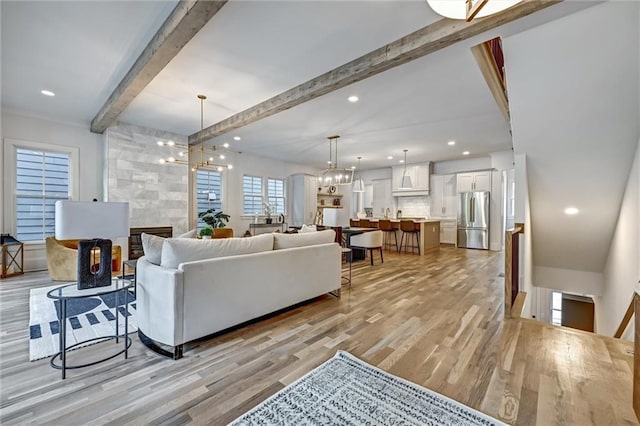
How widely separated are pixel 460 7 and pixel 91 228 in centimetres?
288

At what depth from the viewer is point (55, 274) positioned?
4.30 m

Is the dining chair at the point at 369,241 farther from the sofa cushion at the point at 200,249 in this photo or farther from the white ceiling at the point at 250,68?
the sofa cushion at the point at 200,249

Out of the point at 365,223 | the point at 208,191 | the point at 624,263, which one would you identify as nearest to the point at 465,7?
the point at 624,263

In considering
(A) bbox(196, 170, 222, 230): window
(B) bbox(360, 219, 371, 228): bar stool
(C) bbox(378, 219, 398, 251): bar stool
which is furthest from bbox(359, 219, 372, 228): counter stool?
(A) bbox(196, 170, 222, 230): window

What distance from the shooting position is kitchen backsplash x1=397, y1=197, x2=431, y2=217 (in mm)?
9328

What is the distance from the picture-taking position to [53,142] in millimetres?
5156

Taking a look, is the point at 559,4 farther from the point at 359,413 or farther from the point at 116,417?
the point at 116,417

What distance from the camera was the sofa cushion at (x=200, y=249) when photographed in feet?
7.48

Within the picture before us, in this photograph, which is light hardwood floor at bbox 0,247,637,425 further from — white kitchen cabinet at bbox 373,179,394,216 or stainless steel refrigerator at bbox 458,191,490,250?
white kitchen cabinet at bbox 373,179,394,216

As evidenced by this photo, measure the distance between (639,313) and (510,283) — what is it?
4.65ft

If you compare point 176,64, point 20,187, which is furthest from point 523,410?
point 20,187

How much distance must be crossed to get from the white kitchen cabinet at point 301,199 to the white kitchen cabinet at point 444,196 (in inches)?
152

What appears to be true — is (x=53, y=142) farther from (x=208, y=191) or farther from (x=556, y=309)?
(x=556, y=309)

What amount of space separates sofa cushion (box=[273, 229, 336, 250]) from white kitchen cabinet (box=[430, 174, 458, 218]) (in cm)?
648
